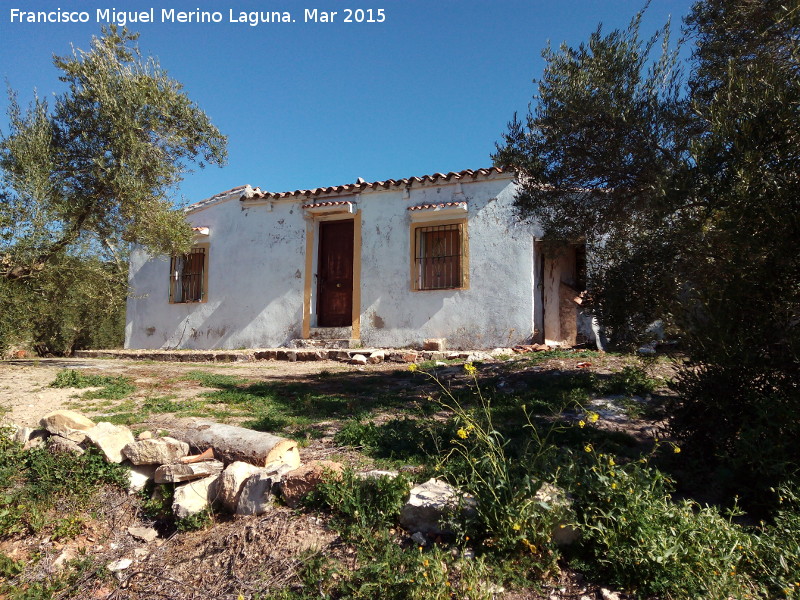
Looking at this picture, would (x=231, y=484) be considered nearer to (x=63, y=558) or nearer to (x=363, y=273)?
(x=63, y=558)

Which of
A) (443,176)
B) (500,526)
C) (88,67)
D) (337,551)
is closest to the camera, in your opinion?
(500,526)

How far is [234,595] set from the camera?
2842mm

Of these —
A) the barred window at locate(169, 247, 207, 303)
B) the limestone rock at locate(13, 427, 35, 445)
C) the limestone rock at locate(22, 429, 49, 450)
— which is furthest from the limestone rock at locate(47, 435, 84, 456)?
the barred window at locate(169, 247, 207, 303)

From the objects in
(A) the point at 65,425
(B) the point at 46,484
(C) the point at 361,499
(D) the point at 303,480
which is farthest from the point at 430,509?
(A) the point at 65,425

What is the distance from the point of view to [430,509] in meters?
2.98

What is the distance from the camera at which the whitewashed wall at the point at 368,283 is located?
10.9 m

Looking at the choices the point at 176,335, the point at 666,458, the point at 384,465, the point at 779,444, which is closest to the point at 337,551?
the point at 384,465

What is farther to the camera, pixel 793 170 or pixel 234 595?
pixel 793 170

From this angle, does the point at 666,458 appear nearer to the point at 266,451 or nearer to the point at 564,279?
the point at 266,451

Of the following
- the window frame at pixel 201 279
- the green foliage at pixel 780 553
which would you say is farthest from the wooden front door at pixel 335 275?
the green foliage at pixel 780 553

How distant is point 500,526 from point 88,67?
28.4ft

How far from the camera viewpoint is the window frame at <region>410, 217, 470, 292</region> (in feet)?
36.9

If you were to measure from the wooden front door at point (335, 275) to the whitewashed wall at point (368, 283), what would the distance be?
50 centimetres

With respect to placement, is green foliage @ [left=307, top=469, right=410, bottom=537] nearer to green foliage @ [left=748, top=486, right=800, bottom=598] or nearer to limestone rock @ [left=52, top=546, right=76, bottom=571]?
limestone rock @ [left=52, top=546, right=76, bottom=571]
